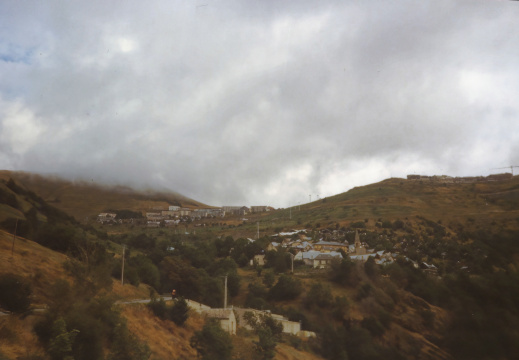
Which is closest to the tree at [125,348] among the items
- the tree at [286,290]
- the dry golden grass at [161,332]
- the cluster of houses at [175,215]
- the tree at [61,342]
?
the tree at [61,342]

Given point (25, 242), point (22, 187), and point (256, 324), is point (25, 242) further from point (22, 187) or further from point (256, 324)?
point (256, 324)

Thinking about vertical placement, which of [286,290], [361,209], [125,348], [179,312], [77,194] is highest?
[361,209]

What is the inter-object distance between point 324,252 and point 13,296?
34998 millimetres

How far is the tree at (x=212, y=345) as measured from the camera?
38.9 ft

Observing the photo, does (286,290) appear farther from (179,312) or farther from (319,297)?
(179,312)

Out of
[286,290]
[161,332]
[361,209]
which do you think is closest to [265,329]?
[161,332]

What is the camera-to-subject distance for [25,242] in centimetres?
2052

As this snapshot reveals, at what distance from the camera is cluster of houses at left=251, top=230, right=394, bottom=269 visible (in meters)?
37.5

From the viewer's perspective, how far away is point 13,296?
11.1 metres

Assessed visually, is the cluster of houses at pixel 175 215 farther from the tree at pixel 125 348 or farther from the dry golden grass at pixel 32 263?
the tree at pixel 125 348

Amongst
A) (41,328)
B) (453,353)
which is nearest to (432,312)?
(453,353)

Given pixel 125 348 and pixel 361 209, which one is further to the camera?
pixel 361 209

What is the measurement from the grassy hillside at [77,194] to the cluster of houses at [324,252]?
1452 centimetres

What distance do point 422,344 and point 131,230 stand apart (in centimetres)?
4508
